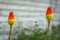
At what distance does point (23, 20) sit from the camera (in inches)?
184

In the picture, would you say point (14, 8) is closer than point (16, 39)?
No

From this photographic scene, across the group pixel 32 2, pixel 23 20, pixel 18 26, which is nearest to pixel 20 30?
pixel 18 26

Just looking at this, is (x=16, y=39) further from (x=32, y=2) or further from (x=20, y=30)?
(x=32, y=2)

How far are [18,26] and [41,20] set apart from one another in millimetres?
911

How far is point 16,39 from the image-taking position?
4.18m

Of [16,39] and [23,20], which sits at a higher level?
[23,20]

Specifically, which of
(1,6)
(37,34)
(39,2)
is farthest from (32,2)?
(37,34)

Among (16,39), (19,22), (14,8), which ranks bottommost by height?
(16,39)

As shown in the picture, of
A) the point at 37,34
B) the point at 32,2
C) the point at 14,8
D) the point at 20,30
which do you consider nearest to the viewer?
the point at 37,34

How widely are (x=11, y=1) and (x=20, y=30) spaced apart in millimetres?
667

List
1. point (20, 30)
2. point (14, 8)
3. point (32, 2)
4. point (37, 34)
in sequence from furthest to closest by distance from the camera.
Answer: point (32, 2)
point (14, 8)
point (20, 30)
point (37, 34)

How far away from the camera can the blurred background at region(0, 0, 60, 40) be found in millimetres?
4309

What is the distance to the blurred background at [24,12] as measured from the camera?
431 centimetres

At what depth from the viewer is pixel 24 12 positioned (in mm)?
4711
